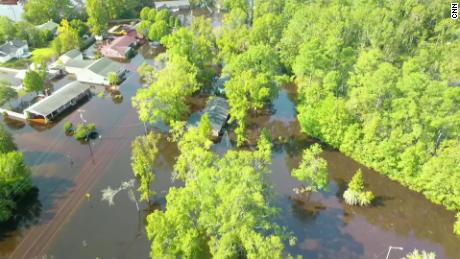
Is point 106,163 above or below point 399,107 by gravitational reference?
below

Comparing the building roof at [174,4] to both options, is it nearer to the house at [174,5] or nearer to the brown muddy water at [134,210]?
the house at [174,5]

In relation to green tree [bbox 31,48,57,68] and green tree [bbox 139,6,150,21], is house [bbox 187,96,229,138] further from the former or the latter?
green tree [bbox 139,6,150,21]

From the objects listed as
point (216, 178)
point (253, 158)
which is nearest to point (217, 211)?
point (216, 178)

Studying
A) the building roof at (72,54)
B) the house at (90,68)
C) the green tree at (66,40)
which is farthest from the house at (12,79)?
the green tree at (66,40)

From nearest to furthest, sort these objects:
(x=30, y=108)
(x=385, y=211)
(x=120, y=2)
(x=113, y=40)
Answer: (x=385, y=211)
(x=30, y=108)
(x=113, y=40)
(x=120, y=2)

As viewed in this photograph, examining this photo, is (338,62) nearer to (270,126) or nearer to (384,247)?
(270,126)

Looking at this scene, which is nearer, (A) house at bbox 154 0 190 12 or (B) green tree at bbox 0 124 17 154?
(B) green tree at bbox 0 124 17 154

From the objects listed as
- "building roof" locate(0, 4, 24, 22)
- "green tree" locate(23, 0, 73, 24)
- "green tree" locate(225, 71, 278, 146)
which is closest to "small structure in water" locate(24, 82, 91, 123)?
Result: "green tree" locate(225, 71, 278, 146)
